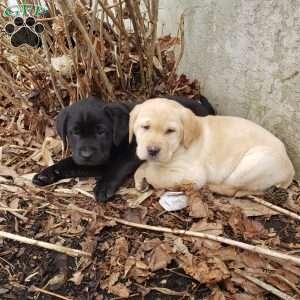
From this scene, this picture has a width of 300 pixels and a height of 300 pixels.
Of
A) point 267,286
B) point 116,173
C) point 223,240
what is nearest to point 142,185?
point 116,173

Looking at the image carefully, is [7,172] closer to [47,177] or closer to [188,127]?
[47,177]

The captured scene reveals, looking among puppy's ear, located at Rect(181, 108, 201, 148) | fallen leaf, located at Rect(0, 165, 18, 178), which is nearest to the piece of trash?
puppy's ear, located at Rect(181, 108, 201, 148)

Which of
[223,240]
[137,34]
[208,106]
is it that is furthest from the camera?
[208,106]

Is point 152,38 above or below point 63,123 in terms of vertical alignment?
above

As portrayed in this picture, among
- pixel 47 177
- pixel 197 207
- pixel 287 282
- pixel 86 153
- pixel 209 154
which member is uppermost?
pixel 86 153

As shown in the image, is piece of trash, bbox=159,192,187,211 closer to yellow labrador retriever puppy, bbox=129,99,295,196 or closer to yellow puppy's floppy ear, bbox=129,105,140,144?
yellow labrador retriever puppy, bbox=129,99,295,196

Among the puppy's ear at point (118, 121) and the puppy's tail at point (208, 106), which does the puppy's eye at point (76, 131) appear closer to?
the puppy's ear at point (118, 121)

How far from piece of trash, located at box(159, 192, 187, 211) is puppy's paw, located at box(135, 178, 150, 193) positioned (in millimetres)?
237

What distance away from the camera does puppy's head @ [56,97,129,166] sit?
13.6 ft

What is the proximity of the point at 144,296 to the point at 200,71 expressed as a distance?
3.09 metres

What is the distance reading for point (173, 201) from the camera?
12.9ft

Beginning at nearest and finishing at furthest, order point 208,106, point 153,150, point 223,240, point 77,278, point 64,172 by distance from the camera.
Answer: point 77,278 < point 223,240 < point 153,150 < point 64,172 < point 208,106

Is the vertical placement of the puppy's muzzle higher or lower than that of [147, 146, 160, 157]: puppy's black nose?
lower

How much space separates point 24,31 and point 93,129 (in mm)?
1063
